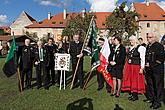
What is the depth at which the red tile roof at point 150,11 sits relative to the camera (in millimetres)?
77688

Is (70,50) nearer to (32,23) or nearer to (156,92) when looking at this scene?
(156,92)

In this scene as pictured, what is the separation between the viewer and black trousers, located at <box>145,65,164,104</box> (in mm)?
8586

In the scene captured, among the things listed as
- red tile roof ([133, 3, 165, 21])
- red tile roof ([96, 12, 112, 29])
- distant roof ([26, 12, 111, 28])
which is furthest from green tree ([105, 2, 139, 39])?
distant roof ([26, 12, 111, 28])

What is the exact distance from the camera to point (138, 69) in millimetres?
9594

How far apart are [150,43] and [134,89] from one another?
1848 mm

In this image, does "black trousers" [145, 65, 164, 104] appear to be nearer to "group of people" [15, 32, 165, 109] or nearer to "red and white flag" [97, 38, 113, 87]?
"group of people" [15, 32, 165, 109]

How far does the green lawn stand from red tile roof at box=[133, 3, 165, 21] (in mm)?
68141

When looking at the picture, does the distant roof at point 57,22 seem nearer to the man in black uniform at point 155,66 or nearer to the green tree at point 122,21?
the green tree at point 122,21

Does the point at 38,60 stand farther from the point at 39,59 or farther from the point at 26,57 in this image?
the point at 26,57

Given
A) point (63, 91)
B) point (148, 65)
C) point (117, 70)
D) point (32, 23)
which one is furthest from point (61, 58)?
point (32, 23)

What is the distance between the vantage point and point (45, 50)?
1159cm

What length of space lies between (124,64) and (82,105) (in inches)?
84.7

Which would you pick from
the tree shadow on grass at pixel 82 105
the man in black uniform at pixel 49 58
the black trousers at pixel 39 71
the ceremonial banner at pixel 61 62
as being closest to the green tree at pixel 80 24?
the man in black uniform at pixel 49 58

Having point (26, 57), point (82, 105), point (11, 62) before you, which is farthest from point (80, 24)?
point (82, 105)
